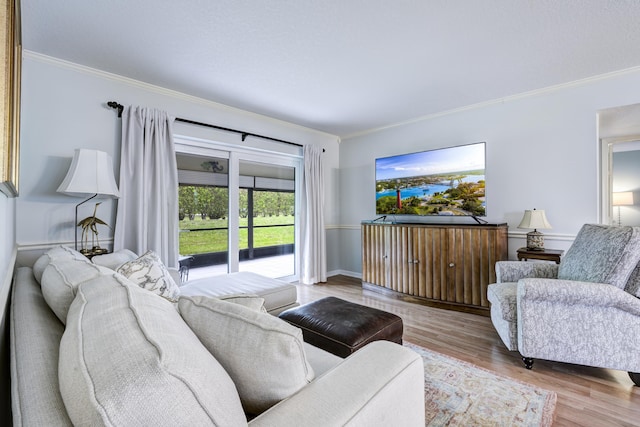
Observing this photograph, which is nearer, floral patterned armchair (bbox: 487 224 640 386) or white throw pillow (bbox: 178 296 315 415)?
white throw pillow (bbox: 178 296 315 415)

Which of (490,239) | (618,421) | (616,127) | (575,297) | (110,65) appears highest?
(110,65)

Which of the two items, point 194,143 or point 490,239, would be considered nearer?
point 490,239

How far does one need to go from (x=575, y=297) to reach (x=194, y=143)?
365 centimetres

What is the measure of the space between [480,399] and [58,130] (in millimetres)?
3664

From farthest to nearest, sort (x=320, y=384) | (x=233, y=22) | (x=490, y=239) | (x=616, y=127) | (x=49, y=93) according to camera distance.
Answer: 1. (x=616, y=127)
2. (x=490, y=239)
3. (x=49, y=93)
4. (x=233, y=22)
5. (x=320, y=384)

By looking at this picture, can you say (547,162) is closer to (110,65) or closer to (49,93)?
→ (110,65)

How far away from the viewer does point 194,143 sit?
3312mm

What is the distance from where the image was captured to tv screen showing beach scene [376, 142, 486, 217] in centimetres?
336

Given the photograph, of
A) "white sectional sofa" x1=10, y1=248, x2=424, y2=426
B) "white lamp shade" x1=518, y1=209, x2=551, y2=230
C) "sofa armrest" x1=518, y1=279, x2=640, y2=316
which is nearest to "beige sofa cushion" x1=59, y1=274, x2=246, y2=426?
"white sectional sofa" x1=10, y1=248, x2=424, y2=426

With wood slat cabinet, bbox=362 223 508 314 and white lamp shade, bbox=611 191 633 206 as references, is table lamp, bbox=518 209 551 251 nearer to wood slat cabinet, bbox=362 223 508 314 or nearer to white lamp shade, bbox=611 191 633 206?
wood slat cabinet, bbox=362 223 508 314

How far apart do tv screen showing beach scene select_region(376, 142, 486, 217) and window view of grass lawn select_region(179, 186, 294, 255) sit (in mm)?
1440

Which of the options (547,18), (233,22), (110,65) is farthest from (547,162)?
(110,65)

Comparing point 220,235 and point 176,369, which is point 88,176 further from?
point 176,369

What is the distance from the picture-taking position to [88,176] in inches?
84.0
